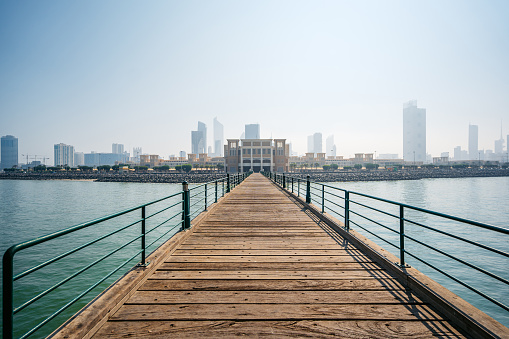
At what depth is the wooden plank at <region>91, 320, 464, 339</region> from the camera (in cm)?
299

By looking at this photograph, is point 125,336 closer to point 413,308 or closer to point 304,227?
point 413,308

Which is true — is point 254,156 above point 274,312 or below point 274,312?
above

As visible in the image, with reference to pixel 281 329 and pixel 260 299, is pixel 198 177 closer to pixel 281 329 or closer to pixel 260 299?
pixel 260 299

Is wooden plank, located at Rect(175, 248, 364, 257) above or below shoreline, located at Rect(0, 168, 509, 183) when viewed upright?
above

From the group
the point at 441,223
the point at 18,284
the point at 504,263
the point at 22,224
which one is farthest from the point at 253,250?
the point at 22,224

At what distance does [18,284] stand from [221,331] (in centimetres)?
1399

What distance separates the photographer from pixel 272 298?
3789 mm

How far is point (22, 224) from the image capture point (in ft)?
80.0

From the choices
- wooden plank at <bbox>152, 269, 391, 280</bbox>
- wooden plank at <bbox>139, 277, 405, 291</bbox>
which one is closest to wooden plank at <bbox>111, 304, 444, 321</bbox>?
wooden plank at <bbox>139, 277, 405, 291</bbox>

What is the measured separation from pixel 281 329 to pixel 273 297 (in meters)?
0.73

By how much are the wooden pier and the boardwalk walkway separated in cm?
1

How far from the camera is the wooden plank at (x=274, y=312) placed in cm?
332

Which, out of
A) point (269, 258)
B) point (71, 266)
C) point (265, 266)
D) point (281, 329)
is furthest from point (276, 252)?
point (71, 266)

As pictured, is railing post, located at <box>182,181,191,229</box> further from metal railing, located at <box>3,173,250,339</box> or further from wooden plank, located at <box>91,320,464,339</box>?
wooden plank, located at <box>91,320,464,339</box>
